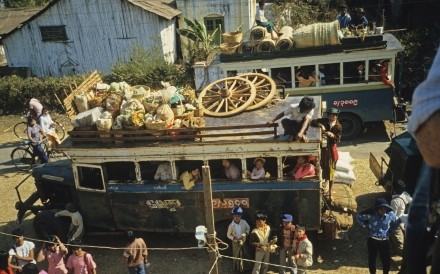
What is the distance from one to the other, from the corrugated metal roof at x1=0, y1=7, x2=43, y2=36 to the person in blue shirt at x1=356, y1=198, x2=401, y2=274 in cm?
2595

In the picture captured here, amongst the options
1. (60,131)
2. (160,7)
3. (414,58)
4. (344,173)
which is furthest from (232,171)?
(160,7)

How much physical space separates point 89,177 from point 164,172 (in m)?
1.75

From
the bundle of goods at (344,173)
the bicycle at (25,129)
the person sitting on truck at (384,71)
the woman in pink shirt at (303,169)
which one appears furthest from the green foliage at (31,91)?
the woman in pink shirt at (303,169)

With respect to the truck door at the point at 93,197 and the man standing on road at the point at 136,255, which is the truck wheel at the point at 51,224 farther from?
the man standing on road at the point at 136,255

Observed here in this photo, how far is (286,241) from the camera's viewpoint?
808cm

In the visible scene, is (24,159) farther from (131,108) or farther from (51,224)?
(131,108)

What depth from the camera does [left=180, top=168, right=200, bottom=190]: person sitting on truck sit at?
27.9ft

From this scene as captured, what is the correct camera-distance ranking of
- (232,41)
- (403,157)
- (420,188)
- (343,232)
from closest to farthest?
1. (420,188)
2. (343,232)
3. (403,157)
4. (232,41)

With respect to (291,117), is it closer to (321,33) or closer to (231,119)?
(231,119)

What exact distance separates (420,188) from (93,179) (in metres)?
8.74

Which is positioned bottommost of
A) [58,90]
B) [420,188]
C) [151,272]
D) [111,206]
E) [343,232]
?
[151,272]

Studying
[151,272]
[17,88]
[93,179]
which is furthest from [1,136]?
[151,272]

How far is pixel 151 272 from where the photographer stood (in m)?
9.04

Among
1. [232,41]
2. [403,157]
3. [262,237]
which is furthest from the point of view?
[232,41]
